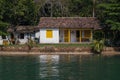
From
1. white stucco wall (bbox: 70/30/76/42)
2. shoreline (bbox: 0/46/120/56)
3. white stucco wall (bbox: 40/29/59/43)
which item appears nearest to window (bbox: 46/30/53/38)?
white stucco wall (bbox: 40/29/59/43)

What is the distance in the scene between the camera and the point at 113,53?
63500mm

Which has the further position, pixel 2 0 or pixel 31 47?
pixel 2 0

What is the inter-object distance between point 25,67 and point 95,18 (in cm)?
2977

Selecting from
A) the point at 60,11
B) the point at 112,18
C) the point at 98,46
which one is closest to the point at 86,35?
the point at 112,18

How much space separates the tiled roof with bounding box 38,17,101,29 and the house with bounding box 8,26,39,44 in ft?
13.2

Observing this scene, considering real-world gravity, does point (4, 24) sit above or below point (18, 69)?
above

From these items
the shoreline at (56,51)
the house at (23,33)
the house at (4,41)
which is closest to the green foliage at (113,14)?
the shoreline at (56,51)

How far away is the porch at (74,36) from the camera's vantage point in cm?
7406

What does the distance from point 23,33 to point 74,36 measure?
9030 millimetres

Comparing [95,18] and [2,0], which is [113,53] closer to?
[95,18]

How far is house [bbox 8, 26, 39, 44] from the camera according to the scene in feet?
250

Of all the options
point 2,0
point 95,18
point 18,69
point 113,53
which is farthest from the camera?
point 95,18

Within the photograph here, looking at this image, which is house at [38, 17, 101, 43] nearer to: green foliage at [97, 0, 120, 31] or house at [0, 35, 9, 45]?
green foliage at [97, 0, 120, 31]

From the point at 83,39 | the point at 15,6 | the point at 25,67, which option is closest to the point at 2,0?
the point at 15,6
